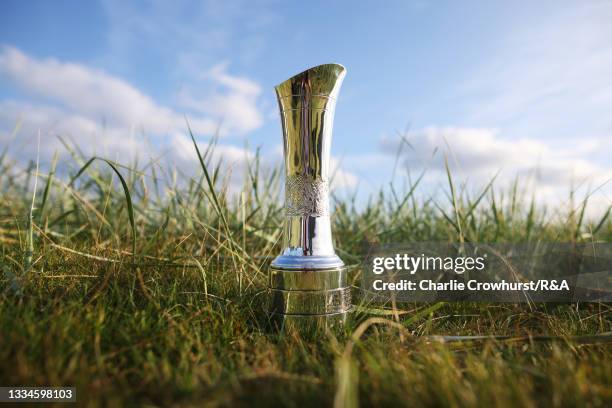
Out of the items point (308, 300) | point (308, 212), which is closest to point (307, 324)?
point (308, 300)

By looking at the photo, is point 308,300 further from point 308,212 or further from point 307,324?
point 308,212

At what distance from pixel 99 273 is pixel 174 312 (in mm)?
430

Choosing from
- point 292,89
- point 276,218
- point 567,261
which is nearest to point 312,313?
point 292,89

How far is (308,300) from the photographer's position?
1.79 m

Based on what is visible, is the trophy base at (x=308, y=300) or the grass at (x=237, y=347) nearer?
the grass at (x=237, y=347)

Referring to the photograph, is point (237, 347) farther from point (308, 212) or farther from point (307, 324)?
point (308, 212)

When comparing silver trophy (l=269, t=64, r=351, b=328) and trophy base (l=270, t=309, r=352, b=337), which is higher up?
silver trophy (l=269, t=64, r=351, b=328)

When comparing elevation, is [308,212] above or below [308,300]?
above

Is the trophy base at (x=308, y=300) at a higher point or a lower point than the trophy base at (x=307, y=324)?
higher

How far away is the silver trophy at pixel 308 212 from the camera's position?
179 cm

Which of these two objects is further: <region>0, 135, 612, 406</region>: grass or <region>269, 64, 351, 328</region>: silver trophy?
<region>269, 64, 351, 328</region>: silver trophy

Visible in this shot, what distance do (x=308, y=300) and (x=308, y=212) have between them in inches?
13.2

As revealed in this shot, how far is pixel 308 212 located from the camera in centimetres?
185

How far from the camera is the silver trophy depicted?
1791 millimetres
